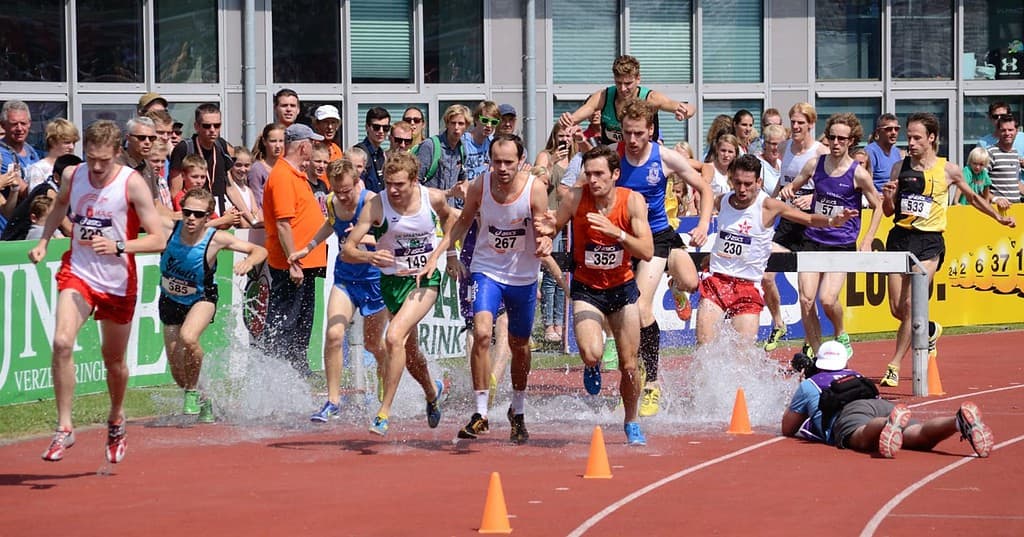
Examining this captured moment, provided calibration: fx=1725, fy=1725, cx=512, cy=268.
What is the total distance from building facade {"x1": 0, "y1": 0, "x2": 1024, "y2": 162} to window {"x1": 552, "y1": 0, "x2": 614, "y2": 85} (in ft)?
0.06

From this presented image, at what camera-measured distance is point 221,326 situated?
15.2 meters

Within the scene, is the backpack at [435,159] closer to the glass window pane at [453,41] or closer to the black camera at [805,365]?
the black camera at [805,365]

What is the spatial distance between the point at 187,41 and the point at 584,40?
560cm

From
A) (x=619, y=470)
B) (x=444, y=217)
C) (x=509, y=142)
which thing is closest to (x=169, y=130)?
(x=444, y=217)

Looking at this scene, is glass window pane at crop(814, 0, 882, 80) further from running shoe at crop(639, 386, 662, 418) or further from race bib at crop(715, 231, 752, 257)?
running shoe at crop(639, 386, 662, 418)

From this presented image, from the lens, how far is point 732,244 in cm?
1416

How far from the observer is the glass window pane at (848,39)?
81.9ft

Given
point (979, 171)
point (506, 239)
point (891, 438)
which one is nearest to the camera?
point (891, 438)

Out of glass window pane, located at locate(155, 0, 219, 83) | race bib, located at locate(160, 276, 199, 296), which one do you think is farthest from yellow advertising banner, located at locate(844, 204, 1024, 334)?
race bib, located at locate(160, 276, 199, 296)

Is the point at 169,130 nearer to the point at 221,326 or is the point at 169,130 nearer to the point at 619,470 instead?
the point at 221,326

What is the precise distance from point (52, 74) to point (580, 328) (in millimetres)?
11169

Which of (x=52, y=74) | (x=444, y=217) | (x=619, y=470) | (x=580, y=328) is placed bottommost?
(x=619, y=470)

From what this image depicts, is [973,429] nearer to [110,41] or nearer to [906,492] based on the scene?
[906,492]

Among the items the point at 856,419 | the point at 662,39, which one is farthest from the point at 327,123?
the point at 662,39
